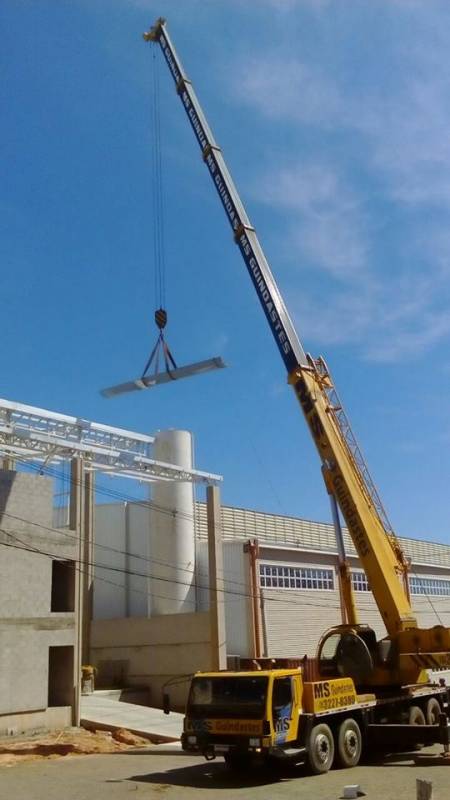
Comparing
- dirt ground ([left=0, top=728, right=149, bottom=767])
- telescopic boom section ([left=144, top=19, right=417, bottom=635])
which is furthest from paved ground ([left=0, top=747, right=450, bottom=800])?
telescopic boom section ([left=144, top=19, right=417, bottom=635])

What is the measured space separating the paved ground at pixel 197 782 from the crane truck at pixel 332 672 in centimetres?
53

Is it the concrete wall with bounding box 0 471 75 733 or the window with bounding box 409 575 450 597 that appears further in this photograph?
the window with bounding box 409 575 450 597

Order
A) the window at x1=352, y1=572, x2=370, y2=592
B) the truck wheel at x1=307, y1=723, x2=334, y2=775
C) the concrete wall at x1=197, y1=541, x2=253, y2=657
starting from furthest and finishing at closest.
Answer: the window at x1=352, y1=572, x2=370, y2=592 → the concrete wall at x1=197, y1=541, x2=253, y2=657 → the truck wheel at x1=307, y1=723, x2=334, y2=775

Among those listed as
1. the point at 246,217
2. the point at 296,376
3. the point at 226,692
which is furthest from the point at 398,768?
the point at 246,217

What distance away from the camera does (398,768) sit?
47.9ft

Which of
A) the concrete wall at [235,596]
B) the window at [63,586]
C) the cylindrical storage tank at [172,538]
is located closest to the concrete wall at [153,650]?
the cylindrical storage tank at [172,538]

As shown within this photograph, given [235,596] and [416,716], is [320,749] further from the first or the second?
[235,596]

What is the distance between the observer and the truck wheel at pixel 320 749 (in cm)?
1378

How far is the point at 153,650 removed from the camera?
3194 centimetres

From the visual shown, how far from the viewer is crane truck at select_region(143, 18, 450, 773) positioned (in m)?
13.8

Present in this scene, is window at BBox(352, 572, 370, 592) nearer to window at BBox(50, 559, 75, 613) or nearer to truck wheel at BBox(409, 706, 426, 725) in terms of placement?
window at BBox(50, 559, 75, 613)

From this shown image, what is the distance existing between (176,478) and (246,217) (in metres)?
11.3

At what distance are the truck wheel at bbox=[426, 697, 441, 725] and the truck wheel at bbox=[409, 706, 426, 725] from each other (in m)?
0.27

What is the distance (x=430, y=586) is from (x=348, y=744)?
32815 millimetres
